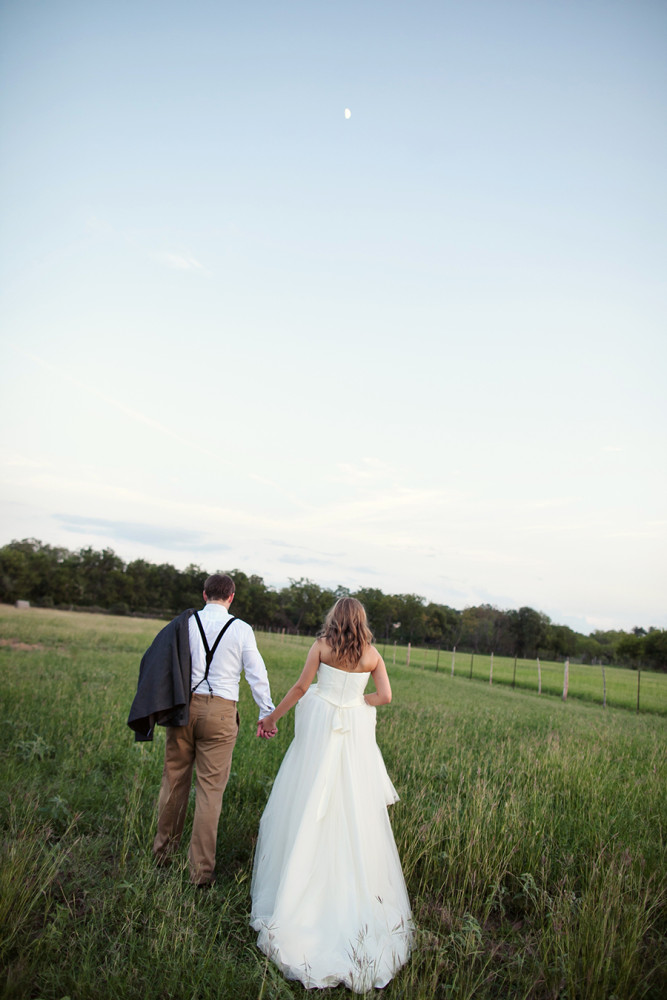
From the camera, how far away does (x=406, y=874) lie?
5090 millimetres

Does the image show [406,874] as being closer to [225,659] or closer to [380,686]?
[380,686]

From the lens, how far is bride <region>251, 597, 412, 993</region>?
391 cm

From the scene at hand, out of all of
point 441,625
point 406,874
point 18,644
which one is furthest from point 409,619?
point 406,874

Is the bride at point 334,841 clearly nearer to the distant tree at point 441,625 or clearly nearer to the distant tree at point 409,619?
the distant tree at point 409,619

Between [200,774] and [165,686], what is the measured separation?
888mm

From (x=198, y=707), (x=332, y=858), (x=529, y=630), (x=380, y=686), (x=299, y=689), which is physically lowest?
(x=332, y=858)

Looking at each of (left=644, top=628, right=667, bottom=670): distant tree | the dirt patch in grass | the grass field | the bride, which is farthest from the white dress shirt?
(left=644, top=628, right=667, bottom=670): distant tree

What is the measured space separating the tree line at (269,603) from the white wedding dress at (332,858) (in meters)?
84.6

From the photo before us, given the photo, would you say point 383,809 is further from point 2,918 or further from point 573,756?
point 573,756

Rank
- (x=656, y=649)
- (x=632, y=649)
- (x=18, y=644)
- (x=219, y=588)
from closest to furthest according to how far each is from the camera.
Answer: (x=219, y=588) < (x=18, y=644) < (x=656, y=649) < (x=632, y=649)

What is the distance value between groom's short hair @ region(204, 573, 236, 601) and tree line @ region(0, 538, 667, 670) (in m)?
84.2

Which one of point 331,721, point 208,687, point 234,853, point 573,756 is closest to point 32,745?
point 234,853

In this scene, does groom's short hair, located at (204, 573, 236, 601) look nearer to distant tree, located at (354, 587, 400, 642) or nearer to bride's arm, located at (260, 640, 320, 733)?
bride's arm, located at (260, 640, 320, 733)

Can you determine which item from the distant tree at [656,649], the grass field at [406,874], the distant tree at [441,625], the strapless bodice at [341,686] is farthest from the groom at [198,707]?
the distant tree at [441,625]
